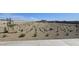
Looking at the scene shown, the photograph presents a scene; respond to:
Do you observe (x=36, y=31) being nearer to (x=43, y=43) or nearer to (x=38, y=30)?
(x=38, y=30)

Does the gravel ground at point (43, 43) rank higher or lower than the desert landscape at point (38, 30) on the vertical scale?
lower

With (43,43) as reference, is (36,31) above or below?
above

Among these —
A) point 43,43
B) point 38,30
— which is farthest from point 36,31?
point 43,43

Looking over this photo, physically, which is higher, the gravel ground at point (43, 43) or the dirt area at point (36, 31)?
the dirt area at point (36, 31)

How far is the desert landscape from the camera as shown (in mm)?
3655

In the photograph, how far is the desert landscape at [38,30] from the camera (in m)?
3.66

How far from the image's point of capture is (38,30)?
3.69 m

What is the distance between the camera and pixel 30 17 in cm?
366

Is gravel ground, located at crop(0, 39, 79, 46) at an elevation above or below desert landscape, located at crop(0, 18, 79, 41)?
below

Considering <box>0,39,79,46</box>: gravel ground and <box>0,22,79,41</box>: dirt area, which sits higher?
<box>0,22,79,41</box>: dirt area
